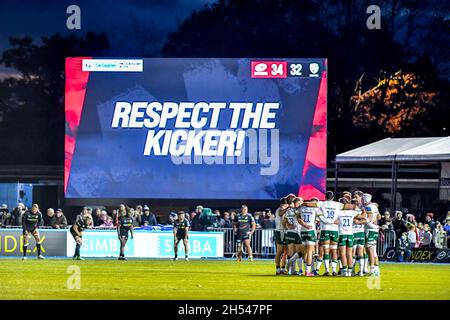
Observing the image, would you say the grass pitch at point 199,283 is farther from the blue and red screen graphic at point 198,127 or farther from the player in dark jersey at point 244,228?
the blue and red screen graphic at point 198,127

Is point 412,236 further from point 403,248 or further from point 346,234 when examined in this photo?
point 346,234

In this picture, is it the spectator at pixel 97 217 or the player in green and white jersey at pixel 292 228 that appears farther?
the spectator at pixel 97 217

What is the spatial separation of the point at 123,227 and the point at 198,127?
6.53 metres

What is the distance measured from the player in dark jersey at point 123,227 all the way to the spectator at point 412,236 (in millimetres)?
9003

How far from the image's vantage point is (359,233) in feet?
98.2

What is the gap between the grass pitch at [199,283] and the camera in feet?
77.4

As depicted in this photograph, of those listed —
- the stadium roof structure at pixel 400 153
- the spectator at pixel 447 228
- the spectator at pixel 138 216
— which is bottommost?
the spectator at pixel 447 228

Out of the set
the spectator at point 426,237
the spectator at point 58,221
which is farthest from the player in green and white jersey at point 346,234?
the spectator at point 58,221

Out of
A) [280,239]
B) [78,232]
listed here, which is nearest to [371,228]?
[280,239]

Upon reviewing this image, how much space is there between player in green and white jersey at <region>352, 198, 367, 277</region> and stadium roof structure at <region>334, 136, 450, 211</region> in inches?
452

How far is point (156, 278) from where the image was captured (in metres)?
28.8

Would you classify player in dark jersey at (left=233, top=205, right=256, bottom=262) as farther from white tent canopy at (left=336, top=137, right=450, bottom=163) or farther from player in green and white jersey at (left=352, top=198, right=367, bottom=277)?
player in green and white jersey at (left=352, top=198, right=367, bottom=277)
